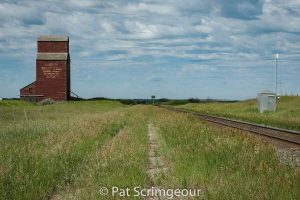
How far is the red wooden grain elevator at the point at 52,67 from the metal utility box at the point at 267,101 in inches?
1614

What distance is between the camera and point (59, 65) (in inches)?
3206

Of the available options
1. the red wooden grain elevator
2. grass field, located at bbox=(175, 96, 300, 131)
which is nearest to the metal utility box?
grass field, located at bbox=(175, 96, 300, 131)

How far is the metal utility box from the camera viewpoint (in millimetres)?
47312

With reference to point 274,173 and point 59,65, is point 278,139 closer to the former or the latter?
point 274,173

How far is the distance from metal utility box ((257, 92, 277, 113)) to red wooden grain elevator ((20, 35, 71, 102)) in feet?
135

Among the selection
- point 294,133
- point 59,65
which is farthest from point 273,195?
point 59,65

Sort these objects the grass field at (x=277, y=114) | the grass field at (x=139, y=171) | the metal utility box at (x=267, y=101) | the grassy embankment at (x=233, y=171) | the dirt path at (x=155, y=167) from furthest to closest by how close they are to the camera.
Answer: the metal utility box at (x=267, y=101) < the grass field at (x=277, y=114) < the dirt path at (x=155, y=167) < the grass field at (x=139, y=171) < the grassy embankment at (x=233, y=171)

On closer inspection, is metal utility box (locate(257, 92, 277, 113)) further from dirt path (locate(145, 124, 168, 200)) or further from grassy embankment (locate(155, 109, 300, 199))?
grassy embankment (locate(155, 109, 300, 199))

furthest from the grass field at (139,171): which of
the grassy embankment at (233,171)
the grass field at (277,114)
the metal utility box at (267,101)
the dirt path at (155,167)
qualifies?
the metal utility box at (267,101)

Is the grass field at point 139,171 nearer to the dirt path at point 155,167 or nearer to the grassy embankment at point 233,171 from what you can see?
the grassy embankment at point 233,171

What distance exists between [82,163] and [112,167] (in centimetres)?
158

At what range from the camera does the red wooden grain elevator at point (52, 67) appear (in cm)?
8125

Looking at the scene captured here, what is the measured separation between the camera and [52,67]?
81312mm

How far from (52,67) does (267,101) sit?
42672 mm
